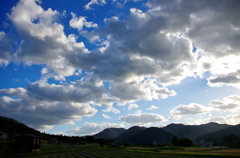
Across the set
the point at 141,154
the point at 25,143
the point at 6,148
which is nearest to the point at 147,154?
the point at 141,154

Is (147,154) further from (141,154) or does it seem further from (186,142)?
(186,142)

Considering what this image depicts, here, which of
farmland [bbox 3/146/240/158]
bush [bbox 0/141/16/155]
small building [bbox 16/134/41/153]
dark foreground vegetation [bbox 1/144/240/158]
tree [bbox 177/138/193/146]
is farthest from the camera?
tree [bbox 177/138/193/146]

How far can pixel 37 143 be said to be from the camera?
71.6m

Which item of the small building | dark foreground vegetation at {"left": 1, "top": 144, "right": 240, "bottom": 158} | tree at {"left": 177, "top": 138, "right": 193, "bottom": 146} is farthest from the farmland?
tree at {"left": 177, "top": 138, "right": 193, "bottom": 146}

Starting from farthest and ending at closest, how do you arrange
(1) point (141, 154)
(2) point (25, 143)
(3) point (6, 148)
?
(2) point (25, 143) < (3) point (6, 148) < (1) point (141, 154)

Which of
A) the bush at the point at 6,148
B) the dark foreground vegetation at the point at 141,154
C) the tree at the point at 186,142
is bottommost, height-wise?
the tree at the point at 186,142

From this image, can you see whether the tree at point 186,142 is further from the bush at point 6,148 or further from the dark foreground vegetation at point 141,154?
the bush at point 6,148

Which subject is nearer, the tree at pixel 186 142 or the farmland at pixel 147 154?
the farmland at pixel 147 154

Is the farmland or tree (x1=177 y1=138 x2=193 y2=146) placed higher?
the farmland

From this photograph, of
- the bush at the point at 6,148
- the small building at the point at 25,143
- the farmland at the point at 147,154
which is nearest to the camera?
the farmland at the point at 147,154

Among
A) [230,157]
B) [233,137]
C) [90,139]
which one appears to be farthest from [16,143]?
[233,137]

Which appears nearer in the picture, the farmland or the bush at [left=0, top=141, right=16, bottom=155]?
the farmland

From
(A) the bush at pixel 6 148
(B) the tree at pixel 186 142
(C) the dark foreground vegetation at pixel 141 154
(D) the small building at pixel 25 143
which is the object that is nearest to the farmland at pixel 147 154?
(C) the dark foreground vegetation at pixel 141 154

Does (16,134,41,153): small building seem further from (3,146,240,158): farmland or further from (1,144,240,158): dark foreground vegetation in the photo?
(3,146,240,158): farmland
